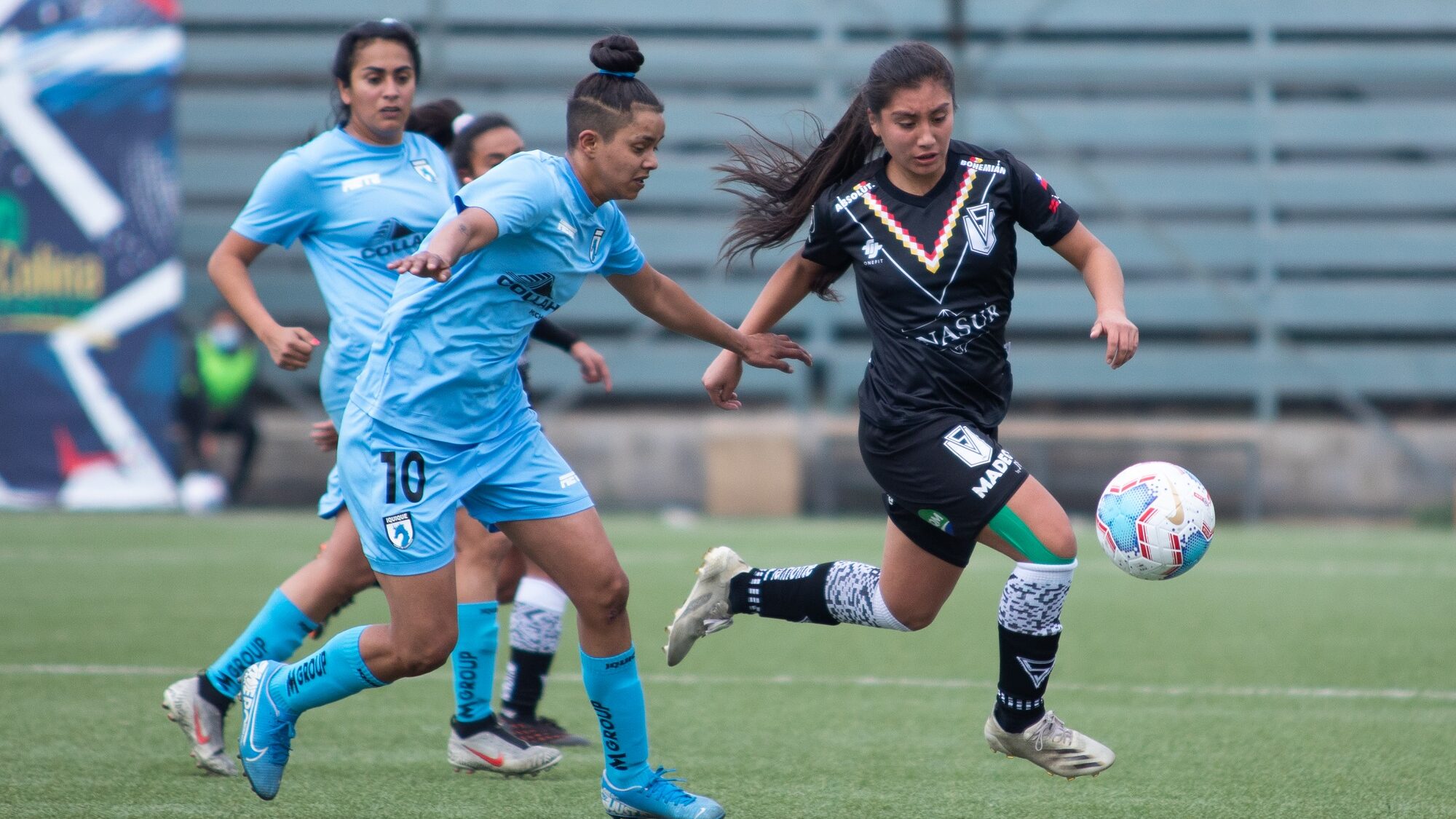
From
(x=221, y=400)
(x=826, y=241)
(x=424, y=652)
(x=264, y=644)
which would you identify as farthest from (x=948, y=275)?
(x=221, y=400)

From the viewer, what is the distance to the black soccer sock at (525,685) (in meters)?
5.24

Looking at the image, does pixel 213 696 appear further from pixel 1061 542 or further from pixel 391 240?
pixel 1061 542

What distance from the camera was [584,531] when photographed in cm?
401

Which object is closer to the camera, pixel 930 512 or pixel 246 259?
pixel 930 512

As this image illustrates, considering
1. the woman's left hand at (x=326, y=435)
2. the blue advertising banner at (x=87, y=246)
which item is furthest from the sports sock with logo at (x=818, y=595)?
the blue advertising banner at (x=87, y=246)

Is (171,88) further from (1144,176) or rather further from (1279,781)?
(1279,781)

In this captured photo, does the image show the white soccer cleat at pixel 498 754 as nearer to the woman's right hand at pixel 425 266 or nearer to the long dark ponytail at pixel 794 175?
the long dark ponytail at pixel 794 175

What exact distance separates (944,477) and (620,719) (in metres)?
1.07

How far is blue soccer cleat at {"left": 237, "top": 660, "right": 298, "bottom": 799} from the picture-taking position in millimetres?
4055

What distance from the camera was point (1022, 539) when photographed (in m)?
4.07

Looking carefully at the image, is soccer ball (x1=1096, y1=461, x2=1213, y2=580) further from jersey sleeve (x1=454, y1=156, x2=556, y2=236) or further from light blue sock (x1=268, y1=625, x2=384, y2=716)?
light blue sock (x1=268, y1=625, x2=384, y2=716)

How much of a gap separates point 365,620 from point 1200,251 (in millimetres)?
10736

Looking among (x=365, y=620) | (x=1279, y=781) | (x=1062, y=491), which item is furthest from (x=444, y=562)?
(x=1062, y=491)

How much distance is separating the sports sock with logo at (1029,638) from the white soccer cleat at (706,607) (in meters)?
0.95
